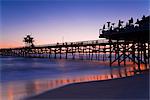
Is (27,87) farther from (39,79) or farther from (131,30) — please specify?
(131,30)

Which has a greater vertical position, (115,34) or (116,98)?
(115,34)

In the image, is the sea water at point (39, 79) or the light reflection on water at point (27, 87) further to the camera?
the sea water at point (39, 79)

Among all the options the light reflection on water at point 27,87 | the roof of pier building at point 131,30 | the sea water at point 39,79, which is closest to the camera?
the light reflection on water at point 27,87

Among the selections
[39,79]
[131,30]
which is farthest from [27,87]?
[131,30]

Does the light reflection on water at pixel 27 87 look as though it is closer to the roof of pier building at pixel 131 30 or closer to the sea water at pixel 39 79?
the sea water at pixel 39 79

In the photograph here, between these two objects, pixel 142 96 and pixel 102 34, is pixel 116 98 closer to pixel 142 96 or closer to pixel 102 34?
pixel 142 96

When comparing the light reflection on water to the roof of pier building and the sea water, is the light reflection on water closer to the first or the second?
the sea water

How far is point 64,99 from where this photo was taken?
9359 mm

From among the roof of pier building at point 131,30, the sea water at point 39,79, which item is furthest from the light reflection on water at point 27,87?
the roof of pier building at point 131,30

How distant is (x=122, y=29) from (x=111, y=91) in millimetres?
12671

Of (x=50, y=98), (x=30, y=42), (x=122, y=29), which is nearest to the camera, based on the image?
(x=50, y=98)

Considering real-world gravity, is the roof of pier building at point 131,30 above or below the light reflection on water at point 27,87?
above

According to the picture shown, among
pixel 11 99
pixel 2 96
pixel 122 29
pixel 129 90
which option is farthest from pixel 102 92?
pixel 122 29

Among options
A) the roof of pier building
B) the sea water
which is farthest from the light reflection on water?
the roof of pier building
